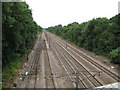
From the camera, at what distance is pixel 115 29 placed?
681 inches

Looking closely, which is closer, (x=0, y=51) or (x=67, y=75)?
(x=0, y=51)

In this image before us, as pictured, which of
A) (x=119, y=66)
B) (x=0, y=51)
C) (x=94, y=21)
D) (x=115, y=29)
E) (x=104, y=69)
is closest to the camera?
(x=0, y=51)

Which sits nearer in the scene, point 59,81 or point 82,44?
point 59,81

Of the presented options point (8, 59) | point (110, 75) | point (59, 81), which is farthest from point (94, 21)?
point (8, 59)

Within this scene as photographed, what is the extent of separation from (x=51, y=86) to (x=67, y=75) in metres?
2.25

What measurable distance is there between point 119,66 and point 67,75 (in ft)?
20.1

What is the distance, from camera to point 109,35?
18.3 metres

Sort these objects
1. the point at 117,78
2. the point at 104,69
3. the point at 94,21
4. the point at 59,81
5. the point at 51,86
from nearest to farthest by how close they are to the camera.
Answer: the point at 51,86 → the point at 59,81 → the point at 117,78 → the point at 104,69 → the point at 94,21

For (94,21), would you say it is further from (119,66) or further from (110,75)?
(110,75)

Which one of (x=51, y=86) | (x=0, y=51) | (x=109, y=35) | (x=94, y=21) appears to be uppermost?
(x=94, y=21)

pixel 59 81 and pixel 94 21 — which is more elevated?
pixel 94 21

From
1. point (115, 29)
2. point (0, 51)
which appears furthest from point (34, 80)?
point (115, 29)

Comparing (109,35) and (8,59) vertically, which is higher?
(109,35)

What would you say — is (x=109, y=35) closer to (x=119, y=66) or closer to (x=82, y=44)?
(x=119, y=66)
